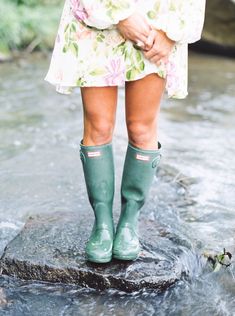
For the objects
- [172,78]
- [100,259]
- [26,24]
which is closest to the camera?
[172,78]

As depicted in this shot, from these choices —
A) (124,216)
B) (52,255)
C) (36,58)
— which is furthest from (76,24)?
(36,58)

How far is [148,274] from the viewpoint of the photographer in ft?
6.88

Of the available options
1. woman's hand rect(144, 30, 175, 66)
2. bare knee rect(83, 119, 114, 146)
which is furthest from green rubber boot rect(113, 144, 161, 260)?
woman's hand rect(144, 30, 175, 66)

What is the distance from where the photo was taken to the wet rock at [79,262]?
2084 mm

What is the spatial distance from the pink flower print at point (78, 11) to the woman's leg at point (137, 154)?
0.28 meters


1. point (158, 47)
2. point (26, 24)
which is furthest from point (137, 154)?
point (26, 24)

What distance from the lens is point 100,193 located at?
6.96ft

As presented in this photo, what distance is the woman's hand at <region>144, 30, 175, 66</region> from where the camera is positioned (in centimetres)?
188

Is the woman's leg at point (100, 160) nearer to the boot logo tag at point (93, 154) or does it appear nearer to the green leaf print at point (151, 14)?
the boot logo tag at point (93, 154)

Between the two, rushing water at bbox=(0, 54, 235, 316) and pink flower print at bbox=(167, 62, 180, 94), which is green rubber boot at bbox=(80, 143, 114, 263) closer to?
rushing water at bbox=(0, 54, 235, 316)

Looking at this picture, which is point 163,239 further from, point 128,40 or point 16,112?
point 16,112

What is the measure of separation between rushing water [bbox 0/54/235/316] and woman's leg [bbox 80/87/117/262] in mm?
172

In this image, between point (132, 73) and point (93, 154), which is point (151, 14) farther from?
point (93, 154)

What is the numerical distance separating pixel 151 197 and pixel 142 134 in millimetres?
867
